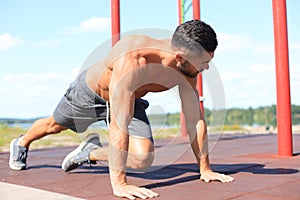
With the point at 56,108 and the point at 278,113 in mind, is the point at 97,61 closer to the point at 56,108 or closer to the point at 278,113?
the point at 56,108

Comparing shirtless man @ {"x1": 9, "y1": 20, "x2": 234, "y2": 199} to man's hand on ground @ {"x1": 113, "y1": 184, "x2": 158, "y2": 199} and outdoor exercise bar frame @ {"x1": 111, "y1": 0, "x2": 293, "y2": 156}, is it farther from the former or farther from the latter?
outdoor exercise bar frame @ {"x1": 111, "y1": 0, "x2": 293, "y2": 156}

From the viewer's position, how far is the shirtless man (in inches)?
109

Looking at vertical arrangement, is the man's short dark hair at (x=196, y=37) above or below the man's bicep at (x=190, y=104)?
above

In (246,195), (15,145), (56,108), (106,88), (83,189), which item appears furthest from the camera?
(15,145)

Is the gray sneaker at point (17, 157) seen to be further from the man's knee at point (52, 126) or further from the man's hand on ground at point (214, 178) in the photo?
the man's hand on ground at point (214, 178)

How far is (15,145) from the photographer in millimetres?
4328

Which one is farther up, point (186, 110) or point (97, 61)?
point (97, 61)

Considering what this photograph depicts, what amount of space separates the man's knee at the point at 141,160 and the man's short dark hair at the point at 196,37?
99 centimetres

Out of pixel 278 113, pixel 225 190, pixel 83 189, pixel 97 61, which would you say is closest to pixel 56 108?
pixel 97 61

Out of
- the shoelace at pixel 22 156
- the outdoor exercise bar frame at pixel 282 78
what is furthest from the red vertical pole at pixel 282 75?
the shoelace at pixel 22 156

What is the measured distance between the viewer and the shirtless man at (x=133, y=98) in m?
2.76

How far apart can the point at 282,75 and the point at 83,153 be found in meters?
2.41

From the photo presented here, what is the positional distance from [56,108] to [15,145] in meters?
0.77

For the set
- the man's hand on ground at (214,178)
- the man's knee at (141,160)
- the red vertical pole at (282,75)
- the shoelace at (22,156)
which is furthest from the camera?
the red vertical pole at (282,75)
